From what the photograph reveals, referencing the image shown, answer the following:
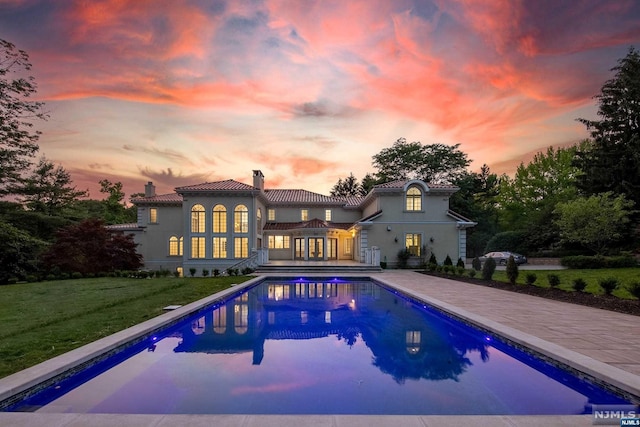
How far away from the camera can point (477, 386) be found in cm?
466

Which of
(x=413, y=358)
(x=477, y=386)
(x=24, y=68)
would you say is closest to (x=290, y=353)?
(x=413, y=358)

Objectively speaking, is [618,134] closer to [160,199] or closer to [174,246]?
[174,246]

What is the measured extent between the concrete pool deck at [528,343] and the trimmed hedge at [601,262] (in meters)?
15.0

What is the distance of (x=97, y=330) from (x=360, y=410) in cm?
551

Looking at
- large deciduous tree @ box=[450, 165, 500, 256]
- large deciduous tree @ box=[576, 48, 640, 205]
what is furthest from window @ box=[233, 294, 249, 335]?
large deciduous tree @ box=[450, 165, 500, 256]

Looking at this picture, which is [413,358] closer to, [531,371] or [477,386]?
[477,386]

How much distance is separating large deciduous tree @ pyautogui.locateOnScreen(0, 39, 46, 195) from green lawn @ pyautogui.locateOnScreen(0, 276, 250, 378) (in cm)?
874

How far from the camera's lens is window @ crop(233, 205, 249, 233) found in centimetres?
2370

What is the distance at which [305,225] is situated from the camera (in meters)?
26.2

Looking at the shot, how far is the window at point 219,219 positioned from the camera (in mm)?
23703

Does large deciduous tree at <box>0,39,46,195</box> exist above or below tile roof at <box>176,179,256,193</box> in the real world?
above

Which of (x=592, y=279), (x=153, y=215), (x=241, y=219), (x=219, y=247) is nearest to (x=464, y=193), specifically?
(x=592, y=279)

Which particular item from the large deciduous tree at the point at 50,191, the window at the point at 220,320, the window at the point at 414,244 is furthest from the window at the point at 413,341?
the large deciduous tree at the point at 50,191

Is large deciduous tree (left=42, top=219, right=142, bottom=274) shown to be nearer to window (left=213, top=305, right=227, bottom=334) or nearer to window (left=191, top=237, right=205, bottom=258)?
window (left=191, top=237, right=205, bottom=258)
